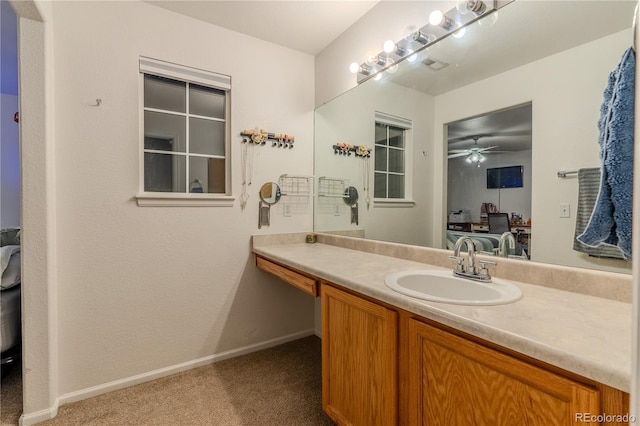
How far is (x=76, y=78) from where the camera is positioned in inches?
64.7

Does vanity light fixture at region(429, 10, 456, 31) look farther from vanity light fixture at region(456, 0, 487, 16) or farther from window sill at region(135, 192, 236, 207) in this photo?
window sill at region(135, 192, 236, 207)

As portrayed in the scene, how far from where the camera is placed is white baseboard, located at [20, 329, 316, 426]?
1.52 m

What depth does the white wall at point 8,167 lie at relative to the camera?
2994mm

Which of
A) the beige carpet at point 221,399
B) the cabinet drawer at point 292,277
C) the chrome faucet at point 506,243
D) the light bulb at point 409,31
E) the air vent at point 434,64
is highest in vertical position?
the light bulb at point 409,31

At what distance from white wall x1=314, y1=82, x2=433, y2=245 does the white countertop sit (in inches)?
25.5

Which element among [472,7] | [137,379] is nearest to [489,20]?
[472,7]

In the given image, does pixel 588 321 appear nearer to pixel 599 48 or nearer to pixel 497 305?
pixel 497 305

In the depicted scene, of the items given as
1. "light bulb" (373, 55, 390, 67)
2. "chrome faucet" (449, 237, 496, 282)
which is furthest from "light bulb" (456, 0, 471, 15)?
"chrome faucet" (449, 237, 496, 282)

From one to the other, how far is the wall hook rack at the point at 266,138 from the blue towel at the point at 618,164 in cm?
186

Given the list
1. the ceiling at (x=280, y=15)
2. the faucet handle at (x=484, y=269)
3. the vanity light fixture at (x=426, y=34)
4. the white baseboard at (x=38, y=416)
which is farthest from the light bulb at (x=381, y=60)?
the white baseboard at (x=38, y=416)

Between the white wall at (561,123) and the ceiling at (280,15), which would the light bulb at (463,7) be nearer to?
the white wall at (561,123)

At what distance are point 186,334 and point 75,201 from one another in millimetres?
1078

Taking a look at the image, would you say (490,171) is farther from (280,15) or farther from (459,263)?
(280,15)

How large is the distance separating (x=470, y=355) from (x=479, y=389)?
0.09 meters
